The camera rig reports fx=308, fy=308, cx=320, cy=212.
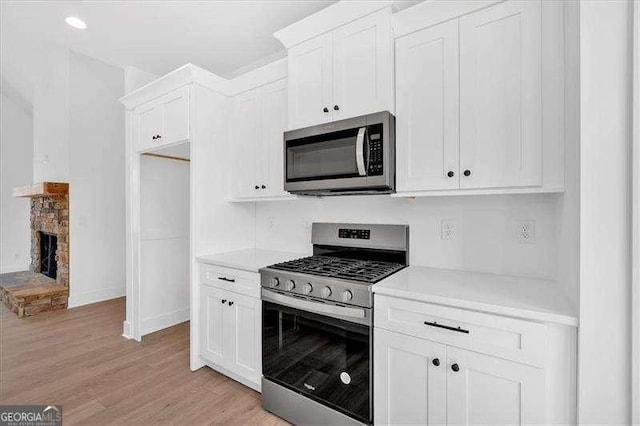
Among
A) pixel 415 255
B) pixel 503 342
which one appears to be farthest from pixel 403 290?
pixel 415 255

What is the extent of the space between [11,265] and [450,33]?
845cm

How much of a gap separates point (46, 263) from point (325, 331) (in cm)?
541

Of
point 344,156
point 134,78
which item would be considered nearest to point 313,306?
point 344,156

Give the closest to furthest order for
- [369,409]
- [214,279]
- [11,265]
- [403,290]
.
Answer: [403,290], [369,409], [214,279], [11,265]

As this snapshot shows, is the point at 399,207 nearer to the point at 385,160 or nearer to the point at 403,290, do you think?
the point at 385,160

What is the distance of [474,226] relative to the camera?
6.07 feet

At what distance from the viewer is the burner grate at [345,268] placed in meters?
1.70

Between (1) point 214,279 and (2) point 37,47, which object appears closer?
(1) point 214,279

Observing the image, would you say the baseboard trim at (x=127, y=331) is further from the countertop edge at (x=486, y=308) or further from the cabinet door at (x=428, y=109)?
the cabinet door at (x=428, y=109)

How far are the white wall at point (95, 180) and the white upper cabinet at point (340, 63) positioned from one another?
3.55m

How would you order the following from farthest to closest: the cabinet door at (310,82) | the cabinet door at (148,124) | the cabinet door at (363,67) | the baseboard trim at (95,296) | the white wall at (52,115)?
the baseboard trim at (95,296)
the white wall at (52,115)
the cabinet door at (148,124)
the cabinet door at (310,82)
the cabinet door at (363,67)

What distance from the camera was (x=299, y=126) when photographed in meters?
2.13

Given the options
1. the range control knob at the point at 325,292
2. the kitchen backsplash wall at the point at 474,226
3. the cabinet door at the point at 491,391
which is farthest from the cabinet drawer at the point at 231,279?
the cabinet door at the point at 491,391
